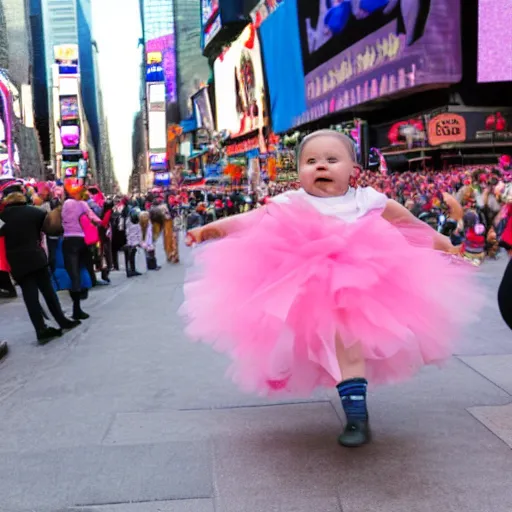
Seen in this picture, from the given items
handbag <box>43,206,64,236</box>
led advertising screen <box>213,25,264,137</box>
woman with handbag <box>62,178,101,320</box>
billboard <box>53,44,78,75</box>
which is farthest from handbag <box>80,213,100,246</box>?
billboard <box>53,44,78,75</box>

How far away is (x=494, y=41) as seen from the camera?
32.0 m

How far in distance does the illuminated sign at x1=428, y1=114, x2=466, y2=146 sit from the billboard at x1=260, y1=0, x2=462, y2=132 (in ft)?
5.10

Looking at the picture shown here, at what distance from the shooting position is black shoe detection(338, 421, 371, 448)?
3.96m

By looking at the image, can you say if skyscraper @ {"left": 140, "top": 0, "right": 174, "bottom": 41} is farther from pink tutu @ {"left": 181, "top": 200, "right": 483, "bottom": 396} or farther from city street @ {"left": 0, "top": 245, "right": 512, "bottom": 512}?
pink tutu @ {"left": 181, "top": 200, "right": 483, "bottom": 396}

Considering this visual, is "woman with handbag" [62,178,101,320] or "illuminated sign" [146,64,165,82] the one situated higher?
"illuminated sign" [146,64,165,82]

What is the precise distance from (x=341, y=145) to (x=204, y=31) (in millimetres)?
107543

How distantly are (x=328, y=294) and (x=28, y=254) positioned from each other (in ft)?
16.6

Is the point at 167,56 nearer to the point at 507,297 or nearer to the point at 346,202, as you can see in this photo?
the point at 346,202

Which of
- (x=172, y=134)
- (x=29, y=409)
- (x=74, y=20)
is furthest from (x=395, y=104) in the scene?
(x=74, y=20)

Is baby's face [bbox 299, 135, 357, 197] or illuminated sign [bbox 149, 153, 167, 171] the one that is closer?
baby's face [bbox 299, 135, 357, 197]

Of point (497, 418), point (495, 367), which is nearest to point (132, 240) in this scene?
point (495, 367)

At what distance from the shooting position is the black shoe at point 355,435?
396cm

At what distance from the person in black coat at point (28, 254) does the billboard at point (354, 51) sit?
27153 mm

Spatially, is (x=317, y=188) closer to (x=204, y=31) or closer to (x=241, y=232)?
(x=241, y=232)
